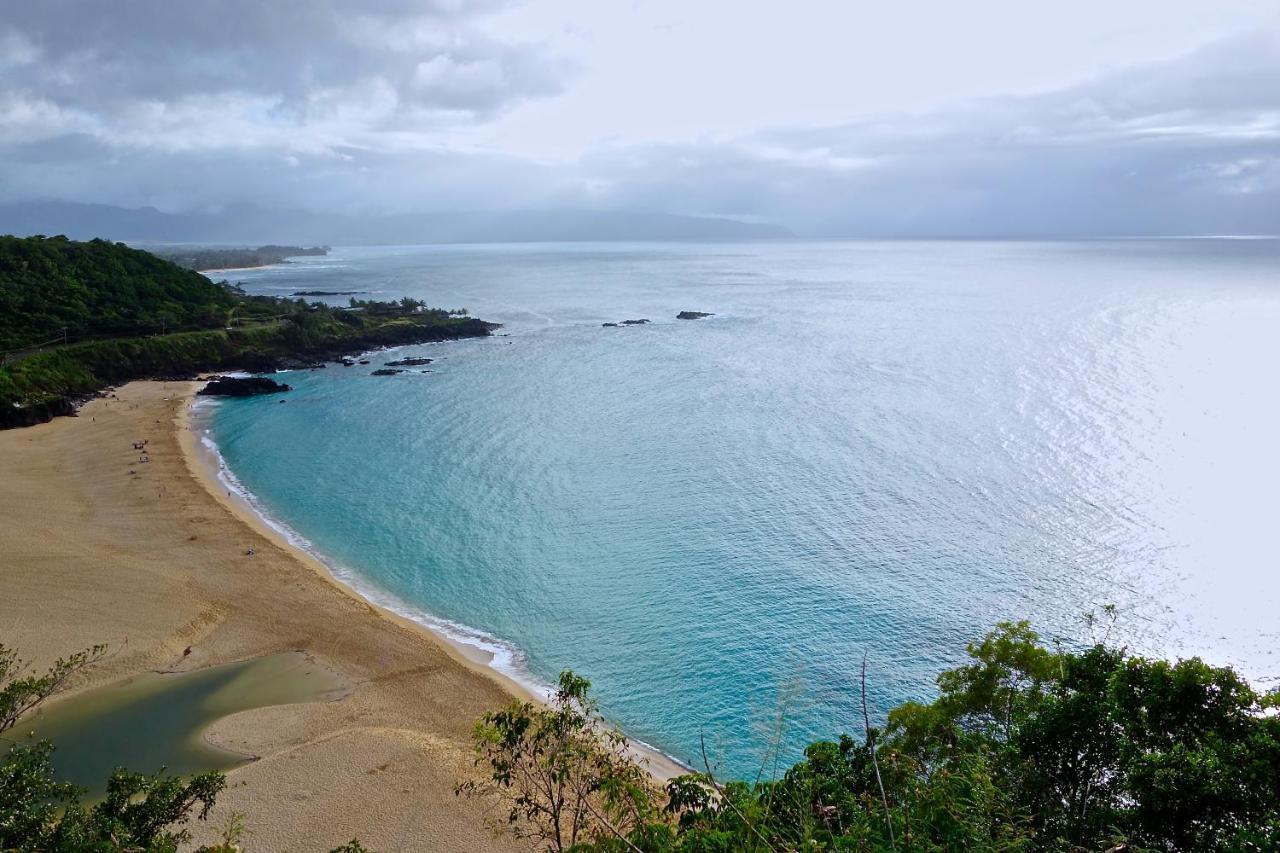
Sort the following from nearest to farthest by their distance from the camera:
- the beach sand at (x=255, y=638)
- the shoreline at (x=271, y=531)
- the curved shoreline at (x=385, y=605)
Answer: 1. the beach sand at (x=255, y=638)
2. the curved shoreline at (x=385, y=605)
3. the shoreline at (x=271, y=531)

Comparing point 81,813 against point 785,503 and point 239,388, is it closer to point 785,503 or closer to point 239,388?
point 785,503

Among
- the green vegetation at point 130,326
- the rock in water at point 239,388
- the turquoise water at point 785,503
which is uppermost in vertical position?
the green vegetation at point 130,326

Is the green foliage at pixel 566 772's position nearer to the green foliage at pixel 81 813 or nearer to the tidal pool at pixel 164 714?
the green foliage at pixel 81 813

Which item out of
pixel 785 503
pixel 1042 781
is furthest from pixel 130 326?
pixel 1042 781

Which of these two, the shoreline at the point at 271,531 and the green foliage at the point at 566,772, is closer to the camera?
the green foliage at the point at 566,772

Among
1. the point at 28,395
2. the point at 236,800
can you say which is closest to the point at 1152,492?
the point at 236,800

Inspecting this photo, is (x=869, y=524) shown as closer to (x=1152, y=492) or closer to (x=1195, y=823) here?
(x=1152, y=492)

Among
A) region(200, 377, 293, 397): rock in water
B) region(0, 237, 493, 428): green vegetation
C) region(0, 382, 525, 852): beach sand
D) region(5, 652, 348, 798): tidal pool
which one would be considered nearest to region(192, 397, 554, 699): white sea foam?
region(0, 382, 525, 852): beach sand

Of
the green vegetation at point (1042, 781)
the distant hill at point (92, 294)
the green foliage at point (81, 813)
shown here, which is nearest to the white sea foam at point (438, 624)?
the green vegetation at point (1042, 781)
